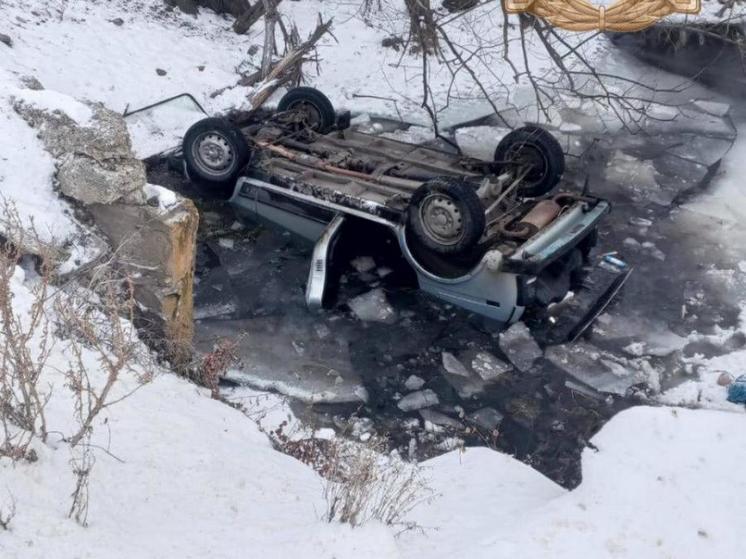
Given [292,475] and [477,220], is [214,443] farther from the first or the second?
[477,220]

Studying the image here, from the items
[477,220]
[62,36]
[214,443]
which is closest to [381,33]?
[62,36]

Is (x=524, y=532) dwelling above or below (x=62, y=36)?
below

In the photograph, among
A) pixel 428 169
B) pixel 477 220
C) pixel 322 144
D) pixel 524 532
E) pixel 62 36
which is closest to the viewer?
pixel 524 532

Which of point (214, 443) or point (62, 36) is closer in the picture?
point (214, 443)

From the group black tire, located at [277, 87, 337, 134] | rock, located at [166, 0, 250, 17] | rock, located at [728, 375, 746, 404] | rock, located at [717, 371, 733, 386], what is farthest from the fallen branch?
rock, located at [728, 375, 746, 404]

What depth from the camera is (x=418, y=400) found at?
5648 mm

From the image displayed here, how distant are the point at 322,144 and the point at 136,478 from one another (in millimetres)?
4447

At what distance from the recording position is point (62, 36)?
31.9 feet

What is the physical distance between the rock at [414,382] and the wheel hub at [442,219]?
1.05m

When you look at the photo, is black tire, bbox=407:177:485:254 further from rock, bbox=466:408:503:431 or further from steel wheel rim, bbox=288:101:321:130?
steel wheel rim, bbox=288:101:321:130

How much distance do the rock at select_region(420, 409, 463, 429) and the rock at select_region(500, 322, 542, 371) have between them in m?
0.80

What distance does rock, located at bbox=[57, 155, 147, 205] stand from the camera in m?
4.74

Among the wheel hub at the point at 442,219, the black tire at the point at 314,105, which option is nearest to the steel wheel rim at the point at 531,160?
the wheel hub at the point at 442,219

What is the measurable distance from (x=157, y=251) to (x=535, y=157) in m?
3.65
